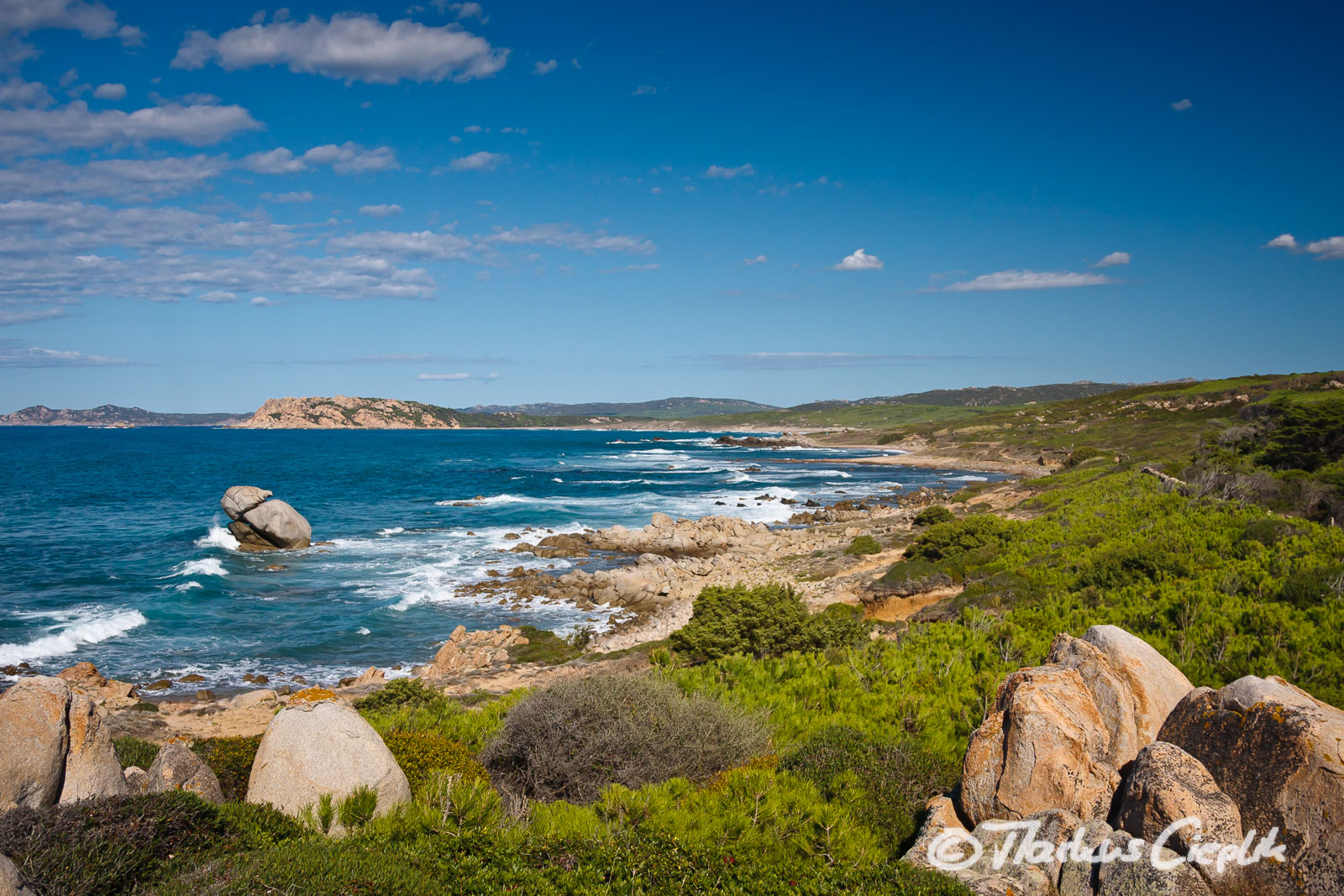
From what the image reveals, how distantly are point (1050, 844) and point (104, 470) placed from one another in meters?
96.5

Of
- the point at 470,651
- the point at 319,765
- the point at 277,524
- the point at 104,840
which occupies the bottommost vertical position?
the point at 470,651

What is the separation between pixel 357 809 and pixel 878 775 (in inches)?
182

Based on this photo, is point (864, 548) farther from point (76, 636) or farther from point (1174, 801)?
point (76, 636)

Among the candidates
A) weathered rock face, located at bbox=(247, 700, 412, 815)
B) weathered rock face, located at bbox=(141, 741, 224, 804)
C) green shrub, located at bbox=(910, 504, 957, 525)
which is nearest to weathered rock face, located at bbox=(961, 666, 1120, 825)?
weathered rock face, located at bbox=(247, 700, 412, 815)

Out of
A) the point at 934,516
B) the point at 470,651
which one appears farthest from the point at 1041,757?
the point at 934,516

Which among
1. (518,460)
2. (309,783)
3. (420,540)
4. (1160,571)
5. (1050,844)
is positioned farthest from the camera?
(518,460)

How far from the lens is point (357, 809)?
5.92 m

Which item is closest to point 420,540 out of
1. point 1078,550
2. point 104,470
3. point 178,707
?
point 178,707

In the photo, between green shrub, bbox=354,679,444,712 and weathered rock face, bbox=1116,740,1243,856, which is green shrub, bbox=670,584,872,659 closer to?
green shrub, bbox=354,679,444,712

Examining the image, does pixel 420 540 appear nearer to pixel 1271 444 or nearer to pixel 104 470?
pixel 1271 444

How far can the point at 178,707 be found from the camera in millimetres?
16594

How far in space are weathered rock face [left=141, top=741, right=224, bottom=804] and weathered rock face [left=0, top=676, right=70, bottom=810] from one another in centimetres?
79

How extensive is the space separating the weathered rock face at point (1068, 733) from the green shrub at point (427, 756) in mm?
4768

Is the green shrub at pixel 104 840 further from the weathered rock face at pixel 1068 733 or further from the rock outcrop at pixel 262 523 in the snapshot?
the rock outcrop at pixel 262 523
